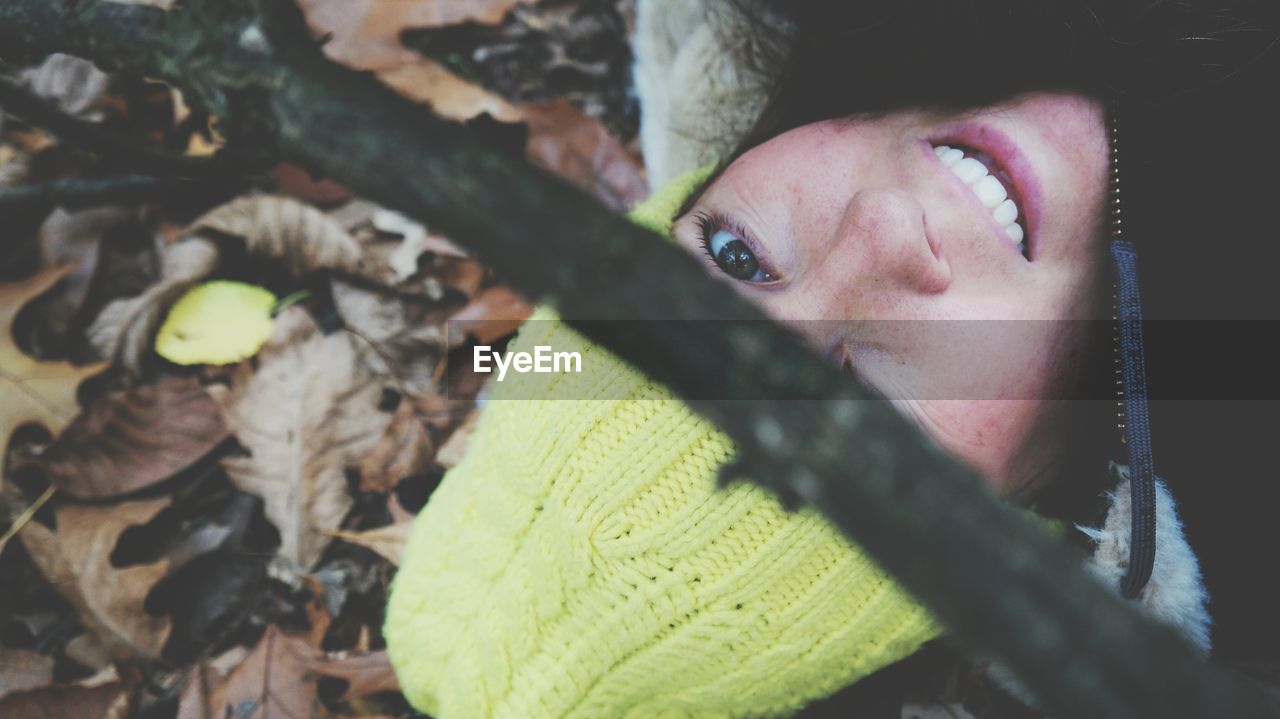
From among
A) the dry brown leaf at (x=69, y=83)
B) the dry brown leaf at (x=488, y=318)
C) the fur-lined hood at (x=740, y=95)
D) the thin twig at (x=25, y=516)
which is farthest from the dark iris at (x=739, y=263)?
the dry brown leaf at (x=69, y=83)

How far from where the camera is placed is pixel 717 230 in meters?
1.20

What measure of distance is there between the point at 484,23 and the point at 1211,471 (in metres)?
2.20

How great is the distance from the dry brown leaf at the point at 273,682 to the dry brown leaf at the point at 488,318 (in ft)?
2.57

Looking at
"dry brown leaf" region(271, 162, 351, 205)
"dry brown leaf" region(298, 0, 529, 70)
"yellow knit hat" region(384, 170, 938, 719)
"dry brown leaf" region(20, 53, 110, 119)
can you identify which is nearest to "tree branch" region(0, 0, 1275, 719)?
"yellow knit hat" region(384, 170, 938, 719)

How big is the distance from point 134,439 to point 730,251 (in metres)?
1.41

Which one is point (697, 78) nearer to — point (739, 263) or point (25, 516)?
point (739, 263)

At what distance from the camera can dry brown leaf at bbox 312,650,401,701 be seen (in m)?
1.55

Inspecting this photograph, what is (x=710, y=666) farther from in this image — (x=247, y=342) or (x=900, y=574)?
(x=247, y=342)

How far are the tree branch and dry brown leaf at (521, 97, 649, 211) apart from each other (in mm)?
1781

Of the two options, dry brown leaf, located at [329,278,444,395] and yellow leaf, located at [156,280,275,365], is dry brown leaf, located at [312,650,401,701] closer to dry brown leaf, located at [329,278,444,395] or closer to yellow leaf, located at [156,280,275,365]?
dry brown leaf, located at [329,278,444,395]

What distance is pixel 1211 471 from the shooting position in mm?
1086

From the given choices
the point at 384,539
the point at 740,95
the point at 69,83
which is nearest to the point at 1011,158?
the point at 740,95

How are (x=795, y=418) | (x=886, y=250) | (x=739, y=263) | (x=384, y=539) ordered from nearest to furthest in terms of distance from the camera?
(x=795, y=418) < (x=886, y=250) < (x=739, y=263) < (x=384, y=539)

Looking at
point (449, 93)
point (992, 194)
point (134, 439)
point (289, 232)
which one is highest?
point (992, 194)
